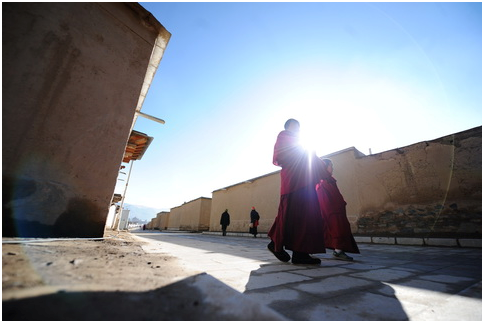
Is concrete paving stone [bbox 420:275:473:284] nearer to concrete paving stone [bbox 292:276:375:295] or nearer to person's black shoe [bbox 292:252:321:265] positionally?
concrete paving stone [bbox 292:276:375:295]

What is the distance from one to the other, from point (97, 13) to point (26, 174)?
1898 millimetres

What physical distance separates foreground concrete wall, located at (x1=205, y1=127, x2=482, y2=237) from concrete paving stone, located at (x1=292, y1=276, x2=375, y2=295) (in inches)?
217

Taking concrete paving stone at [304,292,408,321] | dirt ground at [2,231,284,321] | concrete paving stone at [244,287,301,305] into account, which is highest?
dirt ground at [2,231,284,321]

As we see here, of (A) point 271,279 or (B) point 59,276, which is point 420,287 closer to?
(A) point 271,279

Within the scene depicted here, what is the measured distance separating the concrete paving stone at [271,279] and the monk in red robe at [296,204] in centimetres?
71

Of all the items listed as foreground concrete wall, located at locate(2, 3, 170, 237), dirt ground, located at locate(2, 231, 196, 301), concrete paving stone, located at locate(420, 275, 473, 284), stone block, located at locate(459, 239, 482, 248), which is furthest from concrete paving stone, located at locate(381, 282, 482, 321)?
stone block, located at locate(459, 239, 482, 248)

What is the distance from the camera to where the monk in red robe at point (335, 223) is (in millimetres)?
3018

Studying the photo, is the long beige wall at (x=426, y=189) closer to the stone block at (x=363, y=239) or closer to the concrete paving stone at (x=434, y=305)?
the stone block at (x=363, y=239)

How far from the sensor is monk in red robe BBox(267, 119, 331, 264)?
2.51 meters

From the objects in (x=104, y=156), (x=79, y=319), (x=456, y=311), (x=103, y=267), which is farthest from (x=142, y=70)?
(x=456, y=311)

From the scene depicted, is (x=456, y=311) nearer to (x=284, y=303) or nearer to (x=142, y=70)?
(x=284, y=303)

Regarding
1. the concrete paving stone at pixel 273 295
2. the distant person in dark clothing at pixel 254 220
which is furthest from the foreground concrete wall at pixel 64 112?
the distant person in dark clothing at pixel 254 220

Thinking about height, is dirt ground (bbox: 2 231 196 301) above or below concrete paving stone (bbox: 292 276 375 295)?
above

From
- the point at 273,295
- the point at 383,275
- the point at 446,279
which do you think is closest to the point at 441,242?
the point at 446,279
